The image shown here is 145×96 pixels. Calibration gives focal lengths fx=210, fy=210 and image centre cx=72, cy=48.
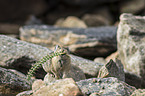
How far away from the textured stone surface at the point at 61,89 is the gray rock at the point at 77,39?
207cm

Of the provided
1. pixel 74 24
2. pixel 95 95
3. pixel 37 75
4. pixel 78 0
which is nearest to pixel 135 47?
pixel 37 75

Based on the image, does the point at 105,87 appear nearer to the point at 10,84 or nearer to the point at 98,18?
the point at 10,84

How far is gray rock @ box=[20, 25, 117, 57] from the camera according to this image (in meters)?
3.35

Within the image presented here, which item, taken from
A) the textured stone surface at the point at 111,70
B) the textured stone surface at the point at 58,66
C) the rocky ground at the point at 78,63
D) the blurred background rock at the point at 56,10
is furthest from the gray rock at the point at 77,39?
the blurred background rock at the point at 56,10

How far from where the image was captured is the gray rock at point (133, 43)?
2.15 meters

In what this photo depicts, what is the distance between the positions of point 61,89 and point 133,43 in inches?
53.9

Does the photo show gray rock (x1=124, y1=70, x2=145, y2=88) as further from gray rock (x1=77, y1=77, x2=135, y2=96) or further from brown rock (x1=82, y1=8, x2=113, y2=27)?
brown rock (x1=82, y1=8, x2=113, y2=27)

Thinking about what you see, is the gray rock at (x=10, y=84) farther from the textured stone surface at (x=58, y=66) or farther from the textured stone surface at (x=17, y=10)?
the textured stone surface at (x=17, y=10)

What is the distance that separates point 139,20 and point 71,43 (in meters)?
1.53

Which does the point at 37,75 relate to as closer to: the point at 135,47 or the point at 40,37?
the point at 135,47

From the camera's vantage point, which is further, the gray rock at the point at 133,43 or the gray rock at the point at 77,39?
the gray rock at the point at 77,39

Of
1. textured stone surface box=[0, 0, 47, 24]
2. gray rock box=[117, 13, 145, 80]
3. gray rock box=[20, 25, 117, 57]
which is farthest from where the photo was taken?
textured stone surface box=[0, 0, 47, 24]

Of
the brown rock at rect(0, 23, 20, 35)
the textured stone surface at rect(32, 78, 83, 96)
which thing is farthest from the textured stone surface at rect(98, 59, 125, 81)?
the brown rock at rect(0, 23, 20, 35)

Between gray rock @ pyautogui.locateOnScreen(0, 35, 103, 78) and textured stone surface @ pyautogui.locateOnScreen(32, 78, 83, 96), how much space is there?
0.74 metres
